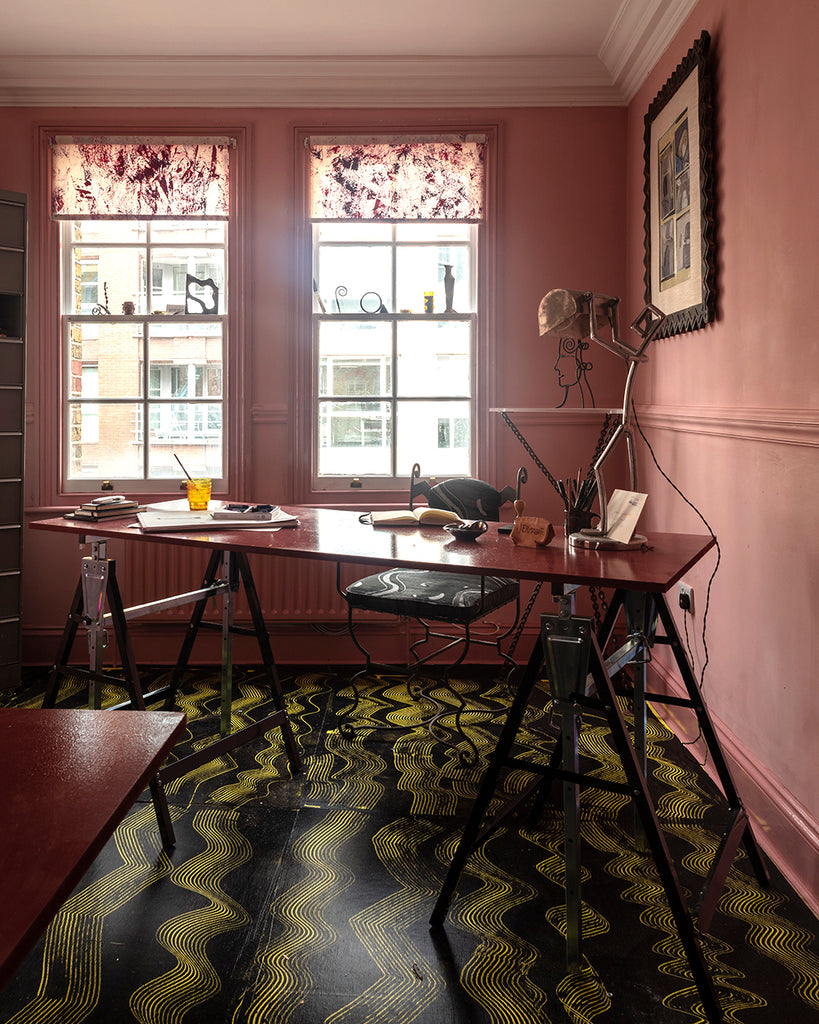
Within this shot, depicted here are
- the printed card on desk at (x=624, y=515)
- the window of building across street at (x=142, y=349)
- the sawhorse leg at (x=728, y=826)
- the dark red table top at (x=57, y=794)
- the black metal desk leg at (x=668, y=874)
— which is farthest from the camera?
the window of building across street at (x=142, y=349)

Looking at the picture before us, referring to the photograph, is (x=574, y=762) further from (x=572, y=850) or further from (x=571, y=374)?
(x=571, y=374)

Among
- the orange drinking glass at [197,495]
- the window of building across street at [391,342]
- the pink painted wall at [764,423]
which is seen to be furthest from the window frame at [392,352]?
the pink painted wall at [764,423]

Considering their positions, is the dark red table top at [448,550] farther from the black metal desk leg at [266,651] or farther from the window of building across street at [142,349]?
the window of building across street at [142,349]

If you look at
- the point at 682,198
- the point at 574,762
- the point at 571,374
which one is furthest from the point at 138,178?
the point at 574,762

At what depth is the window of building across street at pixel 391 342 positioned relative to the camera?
4328 mm

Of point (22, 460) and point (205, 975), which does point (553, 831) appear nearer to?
point (205, 975)

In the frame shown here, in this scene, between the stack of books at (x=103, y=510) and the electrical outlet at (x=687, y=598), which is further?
the electrical outlet at (x=687, y=598)

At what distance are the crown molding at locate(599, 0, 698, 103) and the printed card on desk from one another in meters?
2.12

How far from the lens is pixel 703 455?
314cm

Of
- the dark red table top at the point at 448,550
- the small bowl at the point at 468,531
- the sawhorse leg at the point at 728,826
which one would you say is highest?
the small bowl at the point at 468,531

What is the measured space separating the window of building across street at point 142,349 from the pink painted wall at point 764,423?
242 centimetres

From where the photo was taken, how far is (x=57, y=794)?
0.88 metres

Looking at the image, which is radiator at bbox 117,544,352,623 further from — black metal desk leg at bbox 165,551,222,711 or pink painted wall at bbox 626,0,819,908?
pink painted wall at bbox 626,0,819,908

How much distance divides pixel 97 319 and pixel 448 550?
2.87 meters
